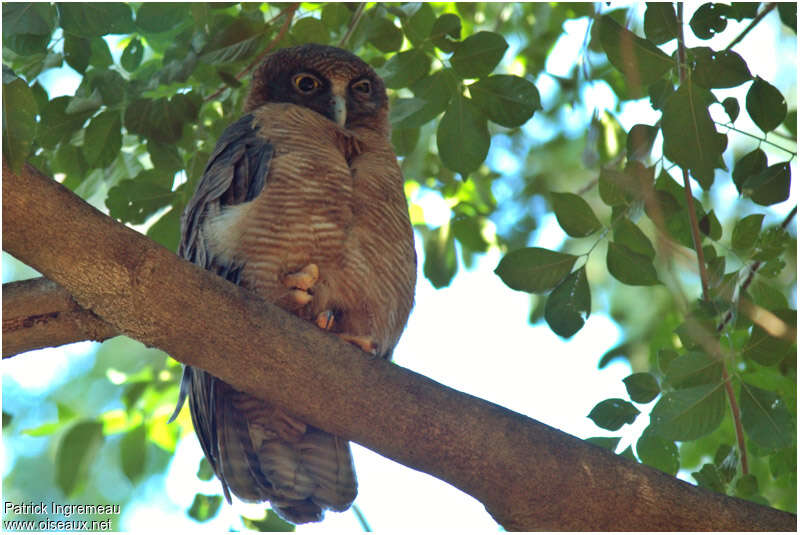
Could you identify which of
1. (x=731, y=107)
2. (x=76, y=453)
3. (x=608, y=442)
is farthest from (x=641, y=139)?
(x=76, y=453)

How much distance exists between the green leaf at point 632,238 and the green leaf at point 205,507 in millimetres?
1724

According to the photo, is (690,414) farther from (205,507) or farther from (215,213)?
(205,507)

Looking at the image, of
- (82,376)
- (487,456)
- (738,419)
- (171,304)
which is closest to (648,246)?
(738,419)

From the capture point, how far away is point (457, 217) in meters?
3.76

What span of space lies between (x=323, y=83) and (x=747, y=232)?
6.30 feet

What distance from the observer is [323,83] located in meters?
3.76

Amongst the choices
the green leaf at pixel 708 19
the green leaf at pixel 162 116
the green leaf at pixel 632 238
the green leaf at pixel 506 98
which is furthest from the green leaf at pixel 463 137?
the green leaf at pixel 162 116

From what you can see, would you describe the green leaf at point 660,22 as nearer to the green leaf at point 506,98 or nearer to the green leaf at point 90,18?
the green leaf at point 506,98

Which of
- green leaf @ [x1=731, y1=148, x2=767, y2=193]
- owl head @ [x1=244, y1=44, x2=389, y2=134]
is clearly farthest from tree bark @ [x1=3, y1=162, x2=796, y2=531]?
owl head @ [x1=244, y1=44, x2=389, y2=134]

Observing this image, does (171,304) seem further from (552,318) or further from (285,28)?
(285,28)

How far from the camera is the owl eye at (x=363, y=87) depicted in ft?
12.5

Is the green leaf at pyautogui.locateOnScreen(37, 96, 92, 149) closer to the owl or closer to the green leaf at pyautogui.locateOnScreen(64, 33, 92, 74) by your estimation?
the green leaf at pyautogui.locateOnScreen(64, 33, 92, 74)

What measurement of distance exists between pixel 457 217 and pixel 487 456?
5.32 ft

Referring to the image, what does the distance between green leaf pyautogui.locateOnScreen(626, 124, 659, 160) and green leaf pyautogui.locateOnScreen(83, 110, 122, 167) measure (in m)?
1.66
